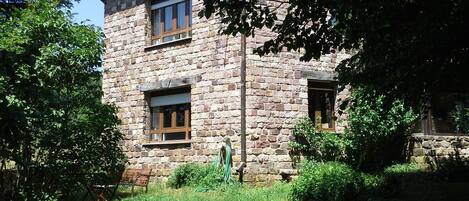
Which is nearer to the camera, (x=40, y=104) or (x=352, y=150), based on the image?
(x=40, y=104)

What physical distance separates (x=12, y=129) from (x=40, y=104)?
4.24 metres

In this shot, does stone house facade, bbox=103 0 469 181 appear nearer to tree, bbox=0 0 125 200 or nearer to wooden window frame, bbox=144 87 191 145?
wooden window frame, bbox=144 87 191 145

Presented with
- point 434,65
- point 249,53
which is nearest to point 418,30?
point 434,65

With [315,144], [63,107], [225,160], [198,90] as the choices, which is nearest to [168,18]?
[198,90]

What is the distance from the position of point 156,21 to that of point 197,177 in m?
5.11

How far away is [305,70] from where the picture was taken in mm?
13922

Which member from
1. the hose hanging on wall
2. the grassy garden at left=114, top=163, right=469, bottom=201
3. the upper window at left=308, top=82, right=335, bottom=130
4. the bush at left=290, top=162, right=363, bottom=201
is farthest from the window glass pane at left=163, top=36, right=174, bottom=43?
the bush at left=290, top=162, right=363, bottom=201

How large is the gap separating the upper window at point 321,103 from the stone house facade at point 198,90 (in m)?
0.03

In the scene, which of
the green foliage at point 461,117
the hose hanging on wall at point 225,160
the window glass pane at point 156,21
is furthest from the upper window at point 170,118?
the green foliage at point 461,117

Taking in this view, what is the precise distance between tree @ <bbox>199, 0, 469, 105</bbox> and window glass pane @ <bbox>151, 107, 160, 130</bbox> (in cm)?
860

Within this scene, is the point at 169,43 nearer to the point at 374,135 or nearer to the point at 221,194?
the point at 221,194

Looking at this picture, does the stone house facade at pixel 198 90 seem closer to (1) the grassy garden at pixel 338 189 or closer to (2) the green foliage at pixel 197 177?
(2) the green foliage at pixel 197 177

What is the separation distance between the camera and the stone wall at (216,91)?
1317 centimetres

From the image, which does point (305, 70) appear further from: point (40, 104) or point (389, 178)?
point (40, 104)
